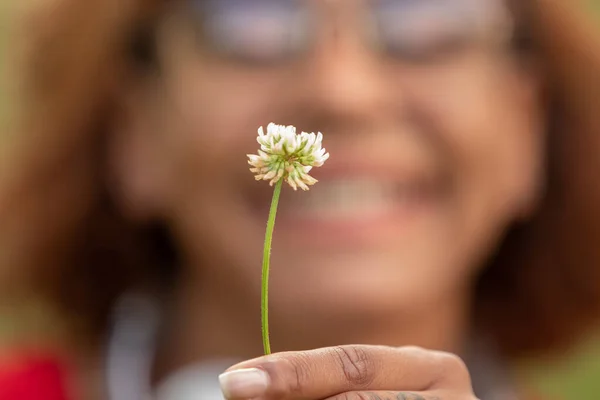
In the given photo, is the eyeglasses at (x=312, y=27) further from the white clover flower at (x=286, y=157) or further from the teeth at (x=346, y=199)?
the white clover flower at (x=286, y=157)

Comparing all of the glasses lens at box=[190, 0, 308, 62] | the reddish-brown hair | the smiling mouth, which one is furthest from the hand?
the reddish-brown hair

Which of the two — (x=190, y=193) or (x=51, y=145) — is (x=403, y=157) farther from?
(x=51, y=145)

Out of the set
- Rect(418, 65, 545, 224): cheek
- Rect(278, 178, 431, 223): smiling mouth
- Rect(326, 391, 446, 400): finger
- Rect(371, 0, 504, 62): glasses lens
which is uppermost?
Rect(371, 0, 504, 62): glasses lens

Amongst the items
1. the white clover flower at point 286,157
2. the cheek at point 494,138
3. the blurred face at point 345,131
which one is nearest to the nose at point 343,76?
the blurred face at point 345,131

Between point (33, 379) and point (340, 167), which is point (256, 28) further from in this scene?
point (33, 379)

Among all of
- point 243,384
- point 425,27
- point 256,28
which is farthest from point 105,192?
point 243,384

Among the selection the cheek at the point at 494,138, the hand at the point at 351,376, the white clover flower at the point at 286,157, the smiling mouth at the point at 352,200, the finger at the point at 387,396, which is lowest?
the finger at the point at 387,396

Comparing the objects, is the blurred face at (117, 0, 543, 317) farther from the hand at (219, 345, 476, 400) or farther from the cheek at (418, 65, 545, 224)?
the hand at (219, 345, 476, 400)
